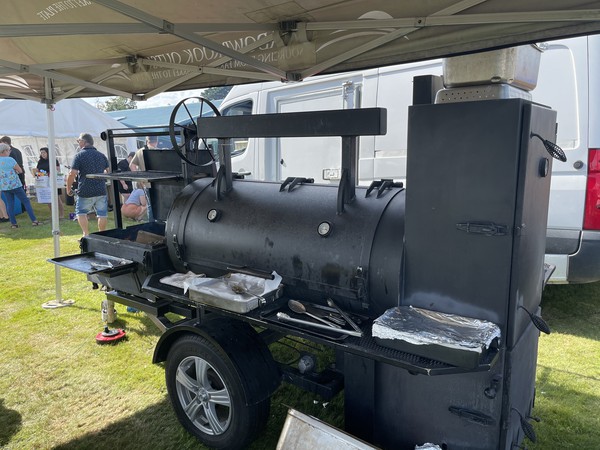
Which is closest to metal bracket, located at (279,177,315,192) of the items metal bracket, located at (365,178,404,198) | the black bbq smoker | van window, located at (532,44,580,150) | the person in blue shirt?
the black bbq smoker

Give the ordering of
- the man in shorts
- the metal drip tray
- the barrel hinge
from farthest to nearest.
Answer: the man in shorts < the barrel hinge < the metal drip tray

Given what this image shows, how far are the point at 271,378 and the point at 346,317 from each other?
0.62 metres

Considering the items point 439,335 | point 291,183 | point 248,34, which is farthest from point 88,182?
point 439,335

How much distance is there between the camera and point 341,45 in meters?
2.97

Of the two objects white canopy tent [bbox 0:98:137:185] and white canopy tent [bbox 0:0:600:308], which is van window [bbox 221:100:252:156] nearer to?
white canopy tent [bbox 0:0:600:308]

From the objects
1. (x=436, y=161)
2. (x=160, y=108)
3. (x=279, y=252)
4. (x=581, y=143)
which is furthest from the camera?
(x=160, y=108)

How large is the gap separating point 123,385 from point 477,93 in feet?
10.0

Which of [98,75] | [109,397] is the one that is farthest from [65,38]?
A: [109,397]

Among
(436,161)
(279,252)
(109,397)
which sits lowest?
(109,397)

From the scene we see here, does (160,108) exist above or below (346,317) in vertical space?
above

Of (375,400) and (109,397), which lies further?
(109,397)

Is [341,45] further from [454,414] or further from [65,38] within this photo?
[454,414]

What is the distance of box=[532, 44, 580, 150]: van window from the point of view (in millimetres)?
3730

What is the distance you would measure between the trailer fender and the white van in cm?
274
